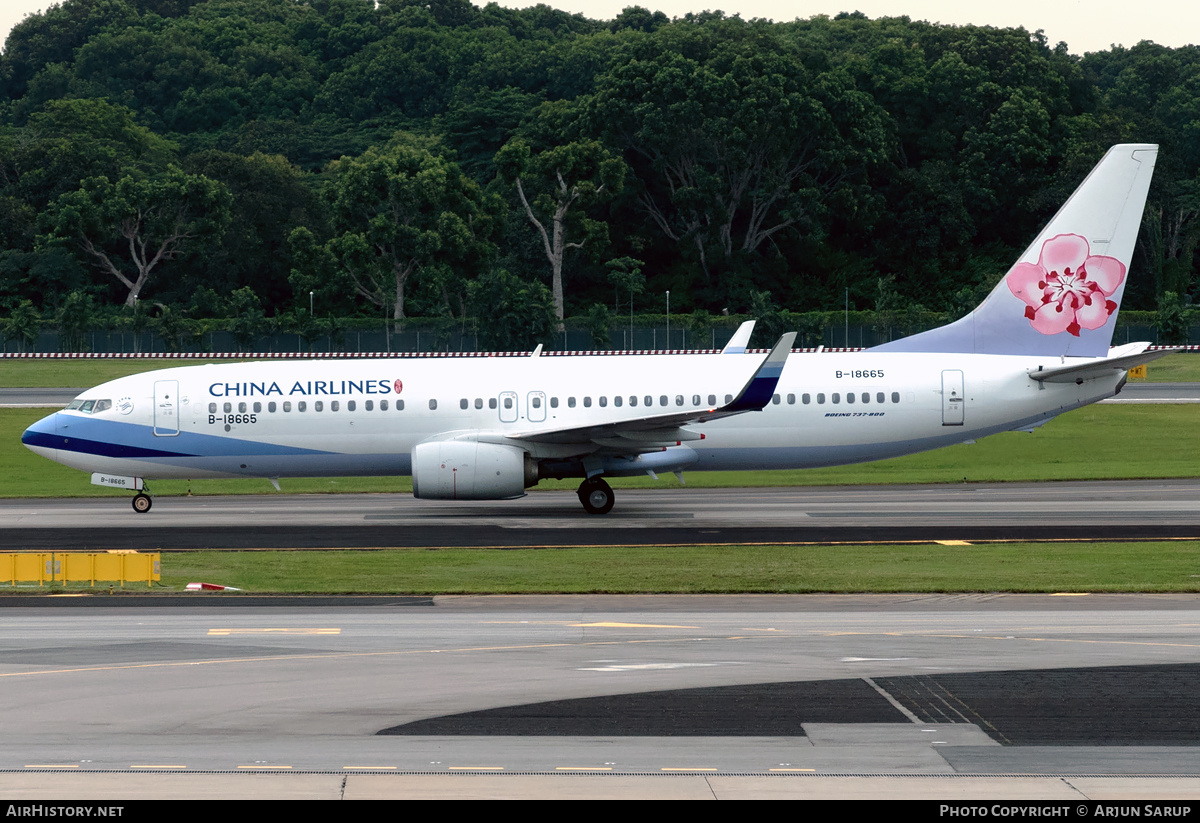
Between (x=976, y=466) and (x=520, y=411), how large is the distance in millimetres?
20717

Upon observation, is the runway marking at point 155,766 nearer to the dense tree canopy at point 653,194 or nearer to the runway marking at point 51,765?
the runway marking at point 51,765

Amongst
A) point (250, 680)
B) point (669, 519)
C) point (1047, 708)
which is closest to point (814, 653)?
point (1047, 708)

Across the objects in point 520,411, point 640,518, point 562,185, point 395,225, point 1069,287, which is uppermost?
point 562,185

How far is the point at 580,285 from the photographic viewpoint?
11025 centimetres

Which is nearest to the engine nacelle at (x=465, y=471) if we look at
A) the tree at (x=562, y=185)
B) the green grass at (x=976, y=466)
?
the green grass at (x=976, y=466)

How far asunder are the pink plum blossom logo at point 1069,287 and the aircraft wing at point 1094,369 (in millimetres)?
1382

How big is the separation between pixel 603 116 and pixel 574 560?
84234 mm

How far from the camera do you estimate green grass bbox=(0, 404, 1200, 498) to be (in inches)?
1804

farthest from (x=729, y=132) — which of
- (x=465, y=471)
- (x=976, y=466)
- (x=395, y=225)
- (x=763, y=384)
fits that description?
(x=465, y=471)

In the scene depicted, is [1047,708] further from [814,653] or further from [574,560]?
[574,560]

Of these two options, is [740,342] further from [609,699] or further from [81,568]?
[609,699]

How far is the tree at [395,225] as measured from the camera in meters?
97.9

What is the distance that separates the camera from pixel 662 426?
116 feet

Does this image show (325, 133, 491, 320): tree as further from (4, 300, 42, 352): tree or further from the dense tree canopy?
(4, 300, 42, 352): tree
